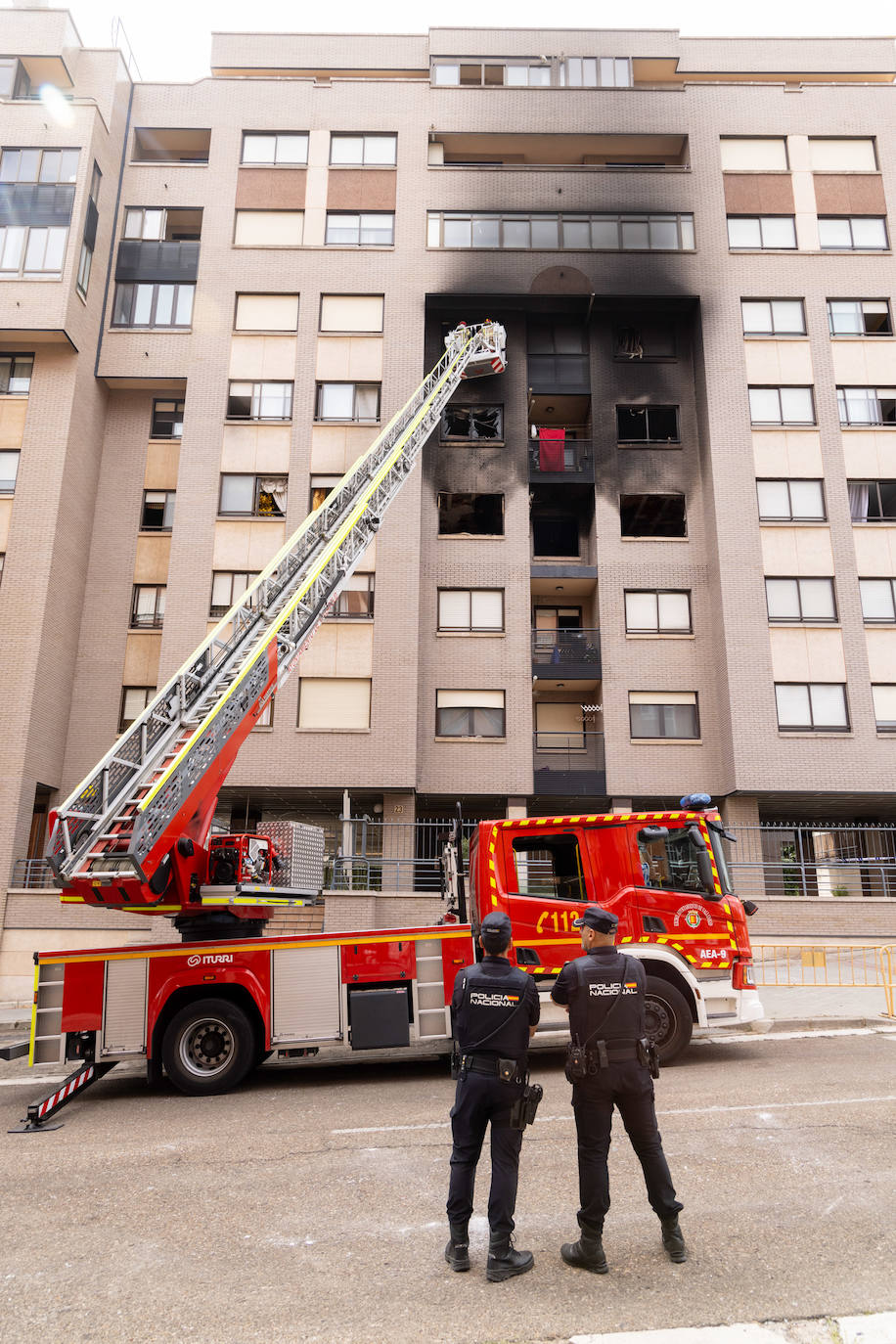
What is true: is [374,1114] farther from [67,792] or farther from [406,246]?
[406,246]

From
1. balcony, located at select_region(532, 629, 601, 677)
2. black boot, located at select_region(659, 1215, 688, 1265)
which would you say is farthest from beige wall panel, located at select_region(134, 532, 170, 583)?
black boot, located at select_region(659, 1215, 688, 1265)

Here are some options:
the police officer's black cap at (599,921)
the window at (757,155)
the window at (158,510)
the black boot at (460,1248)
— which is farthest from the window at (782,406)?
the black boot at (460,1248)

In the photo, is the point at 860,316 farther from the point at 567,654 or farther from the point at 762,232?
the point at 567,654

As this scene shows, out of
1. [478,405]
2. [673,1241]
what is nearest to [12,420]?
[478,405]

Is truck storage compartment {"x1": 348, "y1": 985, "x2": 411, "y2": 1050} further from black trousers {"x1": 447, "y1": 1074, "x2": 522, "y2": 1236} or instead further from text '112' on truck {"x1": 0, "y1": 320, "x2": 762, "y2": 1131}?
black trousers {"x1": 447, "y1": 1074, "x2": 522, "y2": 1236}

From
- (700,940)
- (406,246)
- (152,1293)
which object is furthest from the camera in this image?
(406,246)

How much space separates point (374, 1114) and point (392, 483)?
1211 centimetres

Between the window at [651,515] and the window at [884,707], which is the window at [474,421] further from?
the window at [884,707]

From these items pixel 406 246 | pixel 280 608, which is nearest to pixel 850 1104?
pixel 280 608

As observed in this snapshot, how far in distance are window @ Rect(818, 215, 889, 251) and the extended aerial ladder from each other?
23.5m

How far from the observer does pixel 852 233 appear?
94.7 feet

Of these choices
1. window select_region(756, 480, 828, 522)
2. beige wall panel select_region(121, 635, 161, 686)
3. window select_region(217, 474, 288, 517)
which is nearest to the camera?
beige wall panel select_region(121, 635, 161, 686)

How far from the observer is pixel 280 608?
1243cm

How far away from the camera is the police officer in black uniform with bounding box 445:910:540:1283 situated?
464cm
